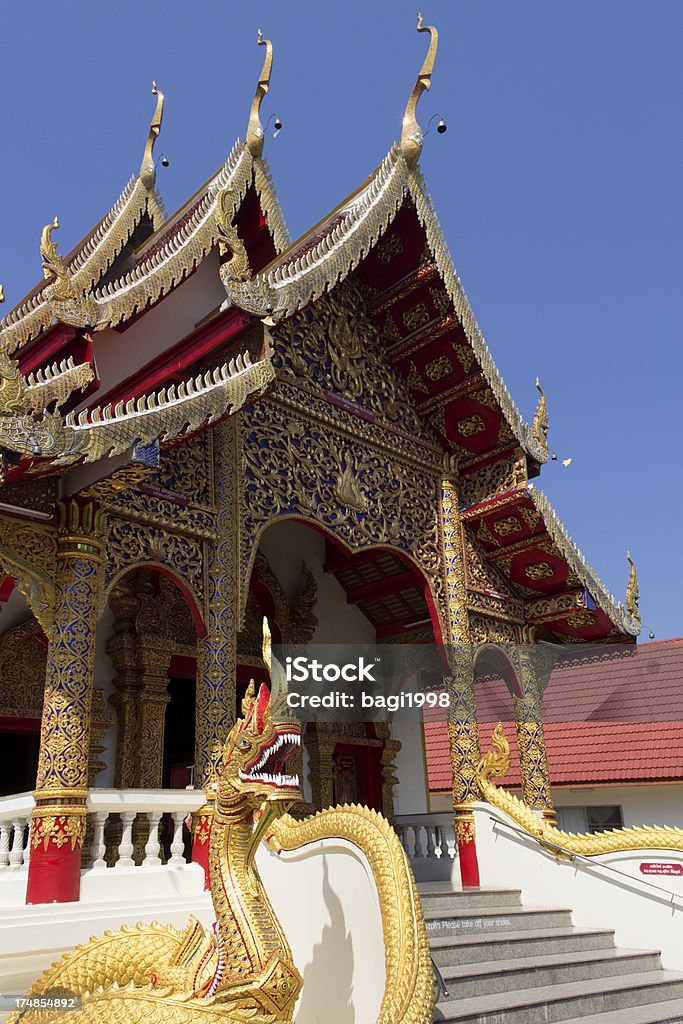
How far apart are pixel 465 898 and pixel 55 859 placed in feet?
8.90

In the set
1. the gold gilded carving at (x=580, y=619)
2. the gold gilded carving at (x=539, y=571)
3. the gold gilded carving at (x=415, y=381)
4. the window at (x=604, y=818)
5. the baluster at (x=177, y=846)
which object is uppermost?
the gold gilded carving at (x=415, y=381)

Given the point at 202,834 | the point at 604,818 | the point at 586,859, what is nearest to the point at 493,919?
the point at 586,859

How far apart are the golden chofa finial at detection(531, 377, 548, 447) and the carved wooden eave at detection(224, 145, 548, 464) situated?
5 centimetres

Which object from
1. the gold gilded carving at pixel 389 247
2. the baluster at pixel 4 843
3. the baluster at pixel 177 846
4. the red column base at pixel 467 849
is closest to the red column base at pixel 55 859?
the baluster at pixel 4 843

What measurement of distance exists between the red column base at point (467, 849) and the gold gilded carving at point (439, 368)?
3.60 meters

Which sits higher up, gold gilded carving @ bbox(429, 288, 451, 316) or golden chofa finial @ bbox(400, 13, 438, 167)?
golden chofa finial @ bbox(400, 13, 438, 167)

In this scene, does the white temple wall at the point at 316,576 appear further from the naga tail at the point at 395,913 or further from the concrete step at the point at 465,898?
the naga tail at the point at 395,913

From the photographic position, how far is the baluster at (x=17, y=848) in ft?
13.6

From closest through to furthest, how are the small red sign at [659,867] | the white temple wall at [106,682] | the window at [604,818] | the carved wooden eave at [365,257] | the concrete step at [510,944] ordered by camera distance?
the concrete step at [510,944] < the carved wooden eave at [365,257] < the small red sign at [659,867] < the white temple wall at [106,682] < the window at [604,818]

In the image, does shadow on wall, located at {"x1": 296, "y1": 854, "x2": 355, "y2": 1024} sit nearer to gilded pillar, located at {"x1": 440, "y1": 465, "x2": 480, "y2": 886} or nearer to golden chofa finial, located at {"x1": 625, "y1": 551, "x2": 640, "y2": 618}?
gilded pillar, located at {"x1": 440, "y1": 465, "x2": 480, "y2": 886}

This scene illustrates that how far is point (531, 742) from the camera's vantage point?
24.5 feet

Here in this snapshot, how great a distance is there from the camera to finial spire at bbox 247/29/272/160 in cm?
566

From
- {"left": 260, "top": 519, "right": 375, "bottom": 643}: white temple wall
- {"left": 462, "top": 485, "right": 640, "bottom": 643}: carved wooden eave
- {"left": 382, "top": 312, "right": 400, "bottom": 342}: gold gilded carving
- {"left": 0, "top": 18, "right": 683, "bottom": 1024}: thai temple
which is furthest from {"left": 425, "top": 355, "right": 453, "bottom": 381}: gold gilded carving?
{"left": 260, "top": 519, "right": 375, "bottom": 643}: white temple wall

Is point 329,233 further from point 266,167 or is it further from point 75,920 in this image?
point 75,920
